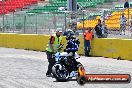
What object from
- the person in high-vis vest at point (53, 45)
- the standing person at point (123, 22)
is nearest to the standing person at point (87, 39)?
the standing person at point (123, 22)

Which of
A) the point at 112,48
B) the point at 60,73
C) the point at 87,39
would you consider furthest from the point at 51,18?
the point at 60,73

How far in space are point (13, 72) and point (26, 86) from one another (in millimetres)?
4131

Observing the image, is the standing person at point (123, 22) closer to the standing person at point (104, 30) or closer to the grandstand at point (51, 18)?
the grandstand at point (51, 18)

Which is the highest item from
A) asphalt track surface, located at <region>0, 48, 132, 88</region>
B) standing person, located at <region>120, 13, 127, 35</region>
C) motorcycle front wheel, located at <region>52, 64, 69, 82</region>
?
standing person, located at <region>120, 13, 127, 35</region>

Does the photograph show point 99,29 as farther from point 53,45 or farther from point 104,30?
point 53,45

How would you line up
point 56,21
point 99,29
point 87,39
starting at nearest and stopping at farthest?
point 99,29
point 87,39
point 56,21

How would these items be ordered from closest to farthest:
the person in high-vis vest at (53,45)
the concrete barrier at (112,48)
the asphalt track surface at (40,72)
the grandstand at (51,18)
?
the asphalt track surface at (40,72) → the person in high-vis vest at (53,45) → the concrete barrier at (112,48) → the grandstand at (51,18)

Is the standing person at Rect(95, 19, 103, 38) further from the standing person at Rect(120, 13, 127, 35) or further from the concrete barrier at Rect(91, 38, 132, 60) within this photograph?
the standing person at Rect(120, 13, 127, 35)

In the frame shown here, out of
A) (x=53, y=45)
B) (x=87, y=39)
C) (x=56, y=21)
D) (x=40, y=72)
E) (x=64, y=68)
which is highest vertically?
(x=56, y=21)

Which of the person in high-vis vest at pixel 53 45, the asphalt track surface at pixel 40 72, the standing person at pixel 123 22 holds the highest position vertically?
the standing person at pixel 123 22

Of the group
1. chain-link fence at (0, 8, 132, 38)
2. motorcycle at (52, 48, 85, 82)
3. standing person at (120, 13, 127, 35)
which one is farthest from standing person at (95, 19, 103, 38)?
motorcycle at (52, 48, 85, 82)

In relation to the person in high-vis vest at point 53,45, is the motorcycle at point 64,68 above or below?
below

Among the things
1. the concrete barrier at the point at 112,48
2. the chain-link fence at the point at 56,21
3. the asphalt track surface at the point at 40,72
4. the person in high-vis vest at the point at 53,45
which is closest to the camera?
the asphalt track surface at the point at 40,72

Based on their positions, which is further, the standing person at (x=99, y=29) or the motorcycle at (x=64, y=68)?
the standing person at (x=99, y=29)
